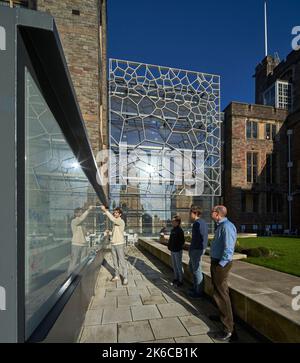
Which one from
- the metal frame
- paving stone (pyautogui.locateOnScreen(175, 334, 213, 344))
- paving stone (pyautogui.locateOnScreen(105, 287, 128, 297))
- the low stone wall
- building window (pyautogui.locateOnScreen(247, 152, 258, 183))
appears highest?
building window (pyautogui.locateOnScreen(247, 152, 258, 183))

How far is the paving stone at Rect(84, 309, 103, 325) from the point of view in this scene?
395 centimetres

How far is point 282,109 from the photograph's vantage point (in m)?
29.5

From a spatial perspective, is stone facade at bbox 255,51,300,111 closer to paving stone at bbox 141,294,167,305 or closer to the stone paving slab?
the stone paving slab

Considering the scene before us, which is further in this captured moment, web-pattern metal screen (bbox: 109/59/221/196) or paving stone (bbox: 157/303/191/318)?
web-pattern metal screen (bbox: 109/59/221/196)

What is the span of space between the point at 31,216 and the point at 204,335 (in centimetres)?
310

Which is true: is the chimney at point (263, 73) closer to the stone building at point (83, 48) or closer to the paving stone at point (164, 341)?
the stone building at point (83, 48)

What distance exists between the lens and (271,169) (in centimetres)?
2880

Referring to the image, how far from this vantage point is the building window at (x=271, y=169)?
28594 mm

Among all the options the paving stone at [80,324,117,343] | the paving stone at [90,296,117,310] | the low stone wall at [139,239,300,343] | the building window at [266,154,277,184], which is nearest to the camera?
the low stone wall at [139,239,300,343]

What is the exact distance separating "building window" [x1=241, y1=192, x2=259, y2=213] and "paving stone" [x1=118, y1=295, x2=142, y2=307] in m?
24.3

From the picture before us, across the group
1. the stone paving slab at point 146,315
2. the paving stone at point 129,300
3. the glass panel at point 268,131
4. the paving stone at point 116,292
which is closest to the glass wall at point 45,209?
the stone paving slab at point 146,315

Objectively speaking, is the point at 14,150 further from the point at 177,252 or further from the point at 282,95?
the point at 282,95

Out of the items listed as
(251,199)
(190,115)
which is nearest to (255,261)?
(190,115)

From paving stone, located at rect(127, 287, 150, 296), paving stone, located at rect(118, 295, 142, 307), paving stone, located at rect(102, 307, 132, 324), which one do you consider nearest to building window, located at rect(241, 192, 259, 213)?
paving stone, located at rect(127, 287, 150, 296)
